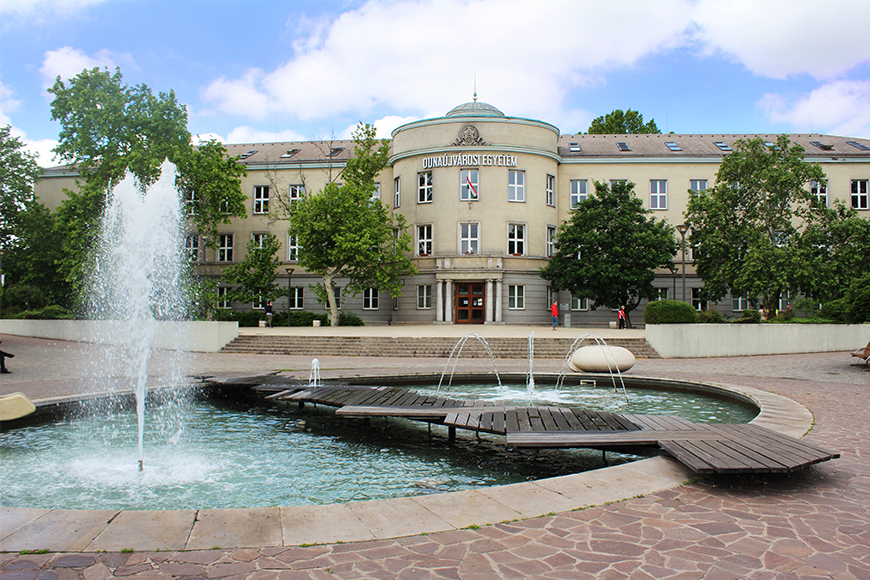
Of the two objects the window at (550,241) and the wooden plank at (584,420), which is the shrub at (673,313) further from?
the wooden plank at (584,420)

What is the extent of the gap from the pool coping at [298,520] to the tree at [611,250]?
31.7 meters

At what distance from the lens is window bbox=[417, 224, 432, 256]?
139 feet

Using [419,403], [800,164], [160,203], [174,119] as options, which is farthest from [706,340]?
[174,119]

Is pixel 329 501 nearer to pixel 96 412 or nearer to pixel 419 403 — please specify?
pixel 419 403

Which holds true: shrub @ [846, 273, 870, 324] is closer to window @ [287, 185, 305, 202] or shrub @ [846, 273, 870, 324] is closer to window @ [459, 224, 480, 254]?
window @ [459, 224, 480, 254]

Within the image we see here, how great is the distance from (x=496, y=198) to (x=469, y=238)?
126 inches

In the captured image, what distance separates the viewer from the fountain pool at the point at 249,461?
615 centimetres

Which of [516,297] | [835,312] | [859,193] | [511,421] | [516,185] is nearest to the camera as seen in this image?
[511,421]


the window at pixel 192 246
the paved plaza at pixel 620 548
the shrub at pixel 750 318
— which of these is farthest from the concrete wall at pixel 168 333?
the paved plaza at pixel 620 548

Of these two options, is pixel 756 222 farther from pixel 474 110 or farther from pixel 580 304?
pixel 474 110

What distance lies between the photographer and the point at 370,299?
44625 mm

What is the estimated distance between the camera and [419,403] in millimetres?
9430

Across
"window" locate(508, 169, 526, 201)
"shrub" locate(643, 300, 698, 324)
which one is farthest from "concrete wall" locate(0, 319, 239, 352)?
"window" locate(508, 169, 526, 201)

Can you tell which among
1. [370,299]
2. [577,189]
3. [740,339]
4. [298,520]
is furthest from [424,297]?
[298,520]
